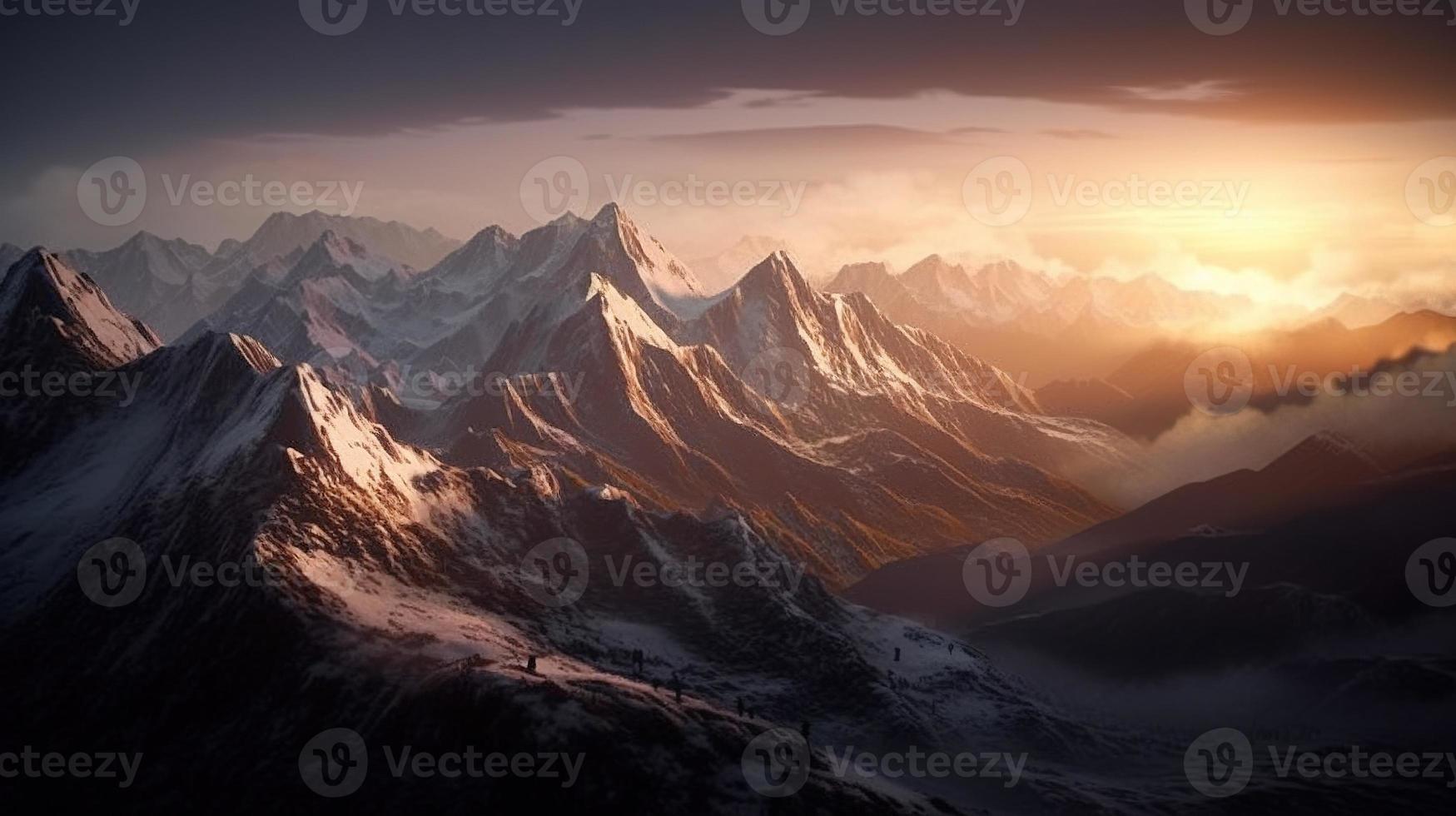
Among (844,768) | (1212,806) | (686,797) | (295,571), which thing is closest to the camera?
(686,797)

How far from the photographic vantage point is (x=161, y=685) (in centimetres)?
16212

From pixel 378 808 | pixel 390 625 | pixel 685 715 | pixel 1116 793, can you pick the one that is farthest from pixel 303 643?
pixel 1116 793

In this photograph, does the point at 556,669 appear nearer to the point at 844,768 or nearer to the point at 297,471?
the point at 844,768

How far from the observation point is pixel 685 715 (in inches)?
5930

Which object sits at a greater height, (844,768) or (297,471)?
(297,471)

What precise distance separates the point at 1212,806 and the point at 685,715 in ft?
329

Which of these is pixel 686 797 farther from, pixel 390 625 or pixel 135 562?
pixel 135 562

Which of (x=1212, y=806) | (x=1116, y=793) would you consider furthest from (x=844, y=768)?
(x=1212, y=806)

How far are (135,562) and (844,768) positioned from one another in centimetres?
12561

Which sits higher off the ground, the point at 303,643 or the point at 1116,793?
the point at 1116,793

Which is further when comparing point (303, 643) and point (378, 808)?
point (303, 643)

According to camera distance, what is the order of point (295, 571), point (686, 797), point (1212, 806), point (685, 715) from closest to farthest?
1. point (686, 797)
2. point (685, 715)
3. point (295, 571)
4. point (1212, 806)

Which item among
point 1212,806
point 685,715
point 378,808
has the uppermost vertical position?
point 1212,806

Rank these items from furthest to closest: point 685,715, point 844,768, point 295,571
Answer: point 295,571 → point 844,768 → point 685,715
